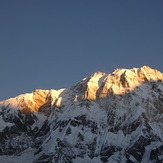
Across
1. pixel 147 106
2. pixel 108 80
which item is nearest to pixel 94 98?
pixel 108 80

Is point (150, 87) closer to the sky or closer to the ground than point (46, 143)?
closer to the sky

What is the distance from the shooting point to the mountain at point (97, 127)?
6147 inches

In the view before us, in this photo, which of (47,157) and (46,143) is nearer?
(47,157)

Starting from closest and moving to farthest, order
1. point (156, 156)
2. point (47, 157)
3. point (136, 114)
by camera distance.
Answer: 1. point (156, 156)
2. point (47, 157)
3. point (136, 114)

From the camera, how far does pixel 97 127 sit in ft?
562

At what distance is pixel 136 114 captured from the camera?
168375 millimetres

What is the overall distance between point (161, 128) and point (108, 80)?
4032cm

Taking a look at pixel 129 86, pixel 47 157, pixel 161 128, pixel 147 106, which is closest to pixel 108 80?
pixel 129 86

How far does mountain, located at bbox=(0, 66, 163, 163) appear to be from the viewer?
512 feet

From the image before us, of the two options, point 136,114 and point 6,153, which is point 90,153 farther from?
point 6,153

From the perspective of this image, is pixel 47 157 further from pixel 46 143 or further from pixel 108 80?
pixel 108 80

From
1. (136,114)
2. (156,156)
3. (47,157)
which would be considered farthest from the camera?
(136,114)

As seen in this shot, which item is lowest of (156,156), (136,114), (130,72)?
(156,156)

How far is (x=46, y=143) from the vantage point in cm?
16850
